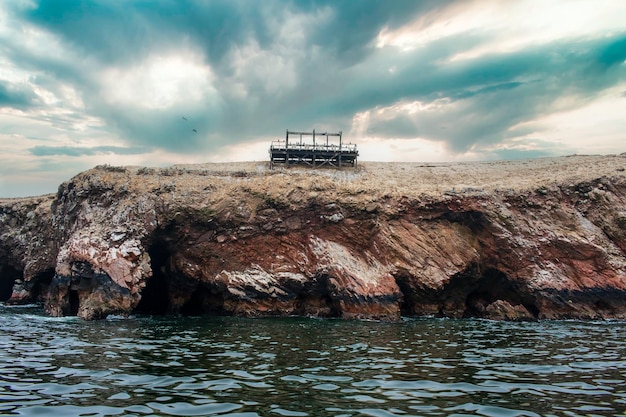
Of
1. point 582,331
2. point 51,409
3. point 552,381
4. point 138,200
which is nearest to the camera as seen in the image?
point 51,409

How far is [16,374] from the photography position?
37.5 feet

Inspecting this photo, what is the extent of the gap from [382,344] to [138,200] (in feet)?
73.3

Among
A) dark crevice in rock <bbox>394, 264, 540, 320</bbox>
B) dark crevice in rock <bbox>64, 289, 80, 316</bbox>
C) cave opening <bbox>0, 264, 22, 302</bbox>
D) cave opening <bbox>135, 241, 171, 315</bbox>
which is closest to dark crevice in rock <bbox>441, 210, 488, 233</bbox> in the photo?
dark crevice in rock <bbox>394, 264, 540, 320</bbox>

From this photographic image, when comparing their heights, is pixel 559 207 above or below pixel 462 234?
above

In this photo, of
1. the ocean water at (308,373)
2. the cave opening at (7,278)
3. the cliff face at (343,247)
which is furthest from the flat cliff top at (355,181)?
the cave opening at (7,278)

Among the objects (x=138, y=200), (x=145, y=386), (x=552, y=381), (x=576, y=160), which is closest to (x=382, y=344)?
(x=552, y=381)

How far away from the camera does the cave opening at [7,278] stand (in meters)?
46.4

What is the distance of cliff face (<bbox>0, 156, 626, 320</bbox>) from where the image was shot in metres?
29.5

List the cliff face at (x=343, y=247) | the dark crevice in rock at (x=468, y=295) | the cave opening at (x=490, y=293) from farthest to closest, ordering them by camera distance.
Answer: the cave opening at (x=490, y=293), the dark crevice in rock at (x=468, y=295), the cliff face at (x=343, y=247)

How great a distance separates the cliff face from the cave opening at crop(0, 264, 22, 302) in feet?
56.7

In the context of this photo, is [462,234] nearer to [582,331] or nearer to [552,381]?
[582,331]

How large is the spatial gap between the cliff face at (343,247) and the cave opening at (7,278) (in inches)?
680

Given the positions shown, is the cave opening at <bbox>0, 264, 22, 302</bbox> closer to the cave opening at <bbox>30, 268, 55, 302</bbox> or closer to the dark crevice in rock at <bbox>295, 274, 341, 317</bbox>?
the cave opening at <bbox>30, 268, 55, 302</bbox>

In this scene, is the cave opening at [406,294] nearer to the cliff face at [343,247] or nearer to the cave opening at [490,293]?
the cliff face at [343,247]
